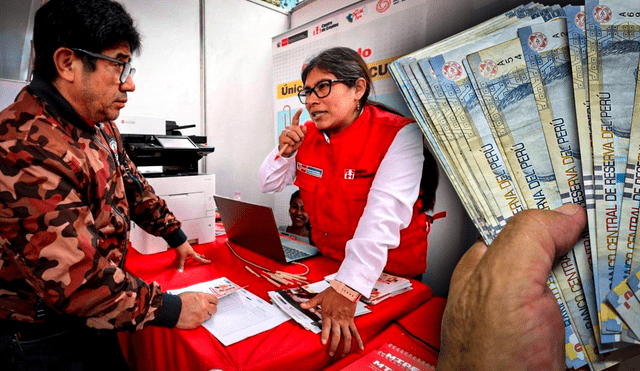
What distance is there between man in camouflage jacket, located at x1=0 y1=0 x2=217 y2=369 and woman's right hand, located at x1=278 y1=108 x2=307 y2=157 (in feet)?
2.27

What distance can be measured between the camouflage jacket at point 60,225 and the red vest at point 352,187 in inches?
27.3

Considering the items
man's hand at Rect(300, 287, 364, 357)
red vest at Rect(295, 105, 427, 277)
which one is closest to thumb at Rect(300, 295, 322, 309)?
man's hand at Rect(300, 287, 364, 357)

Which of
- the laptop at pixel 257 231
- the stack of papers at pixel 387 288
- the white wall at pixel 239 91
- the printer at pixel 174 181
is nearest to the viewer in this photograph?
the stack of papers at pixel 387 288

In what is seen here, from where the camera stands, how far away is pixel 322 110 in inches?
52.5

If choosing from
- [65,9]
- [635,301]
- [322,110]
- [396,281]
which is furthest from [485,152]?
[65,9]

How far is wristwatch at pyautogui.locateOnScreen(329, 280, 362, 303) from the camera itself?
0.92m

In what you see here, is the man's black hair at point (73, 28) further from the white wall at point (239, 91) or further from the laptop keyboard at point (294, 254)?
the white wall at point (239, 91)

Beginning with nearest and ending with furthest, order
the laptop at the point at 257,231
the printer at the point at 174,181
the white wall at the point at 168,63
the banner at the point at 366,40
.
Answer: the laptop at the point at 257,231
the printer at the point at 174,181
the banner at the point at 366,40
the white wall at the point at 168,63

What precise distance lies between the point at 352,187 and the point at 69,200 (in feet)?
3.00

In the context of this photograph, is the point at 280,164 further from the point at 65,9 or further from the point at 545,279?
the point at 545,279

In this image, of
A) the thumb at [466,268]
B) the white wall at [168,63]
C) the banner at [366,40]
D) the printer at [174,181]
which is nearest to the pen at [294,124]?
the banner at [366,40]

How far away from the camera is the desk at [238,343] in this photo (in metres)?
0.76

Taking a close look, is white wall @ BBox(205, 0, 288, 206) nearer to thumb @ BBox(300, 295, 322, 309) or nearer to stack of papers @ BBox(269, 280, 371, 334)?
stack of papers @ BBox(269, 280, 371, 334)

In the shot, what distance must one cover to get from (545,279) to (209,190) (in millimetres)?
1564
